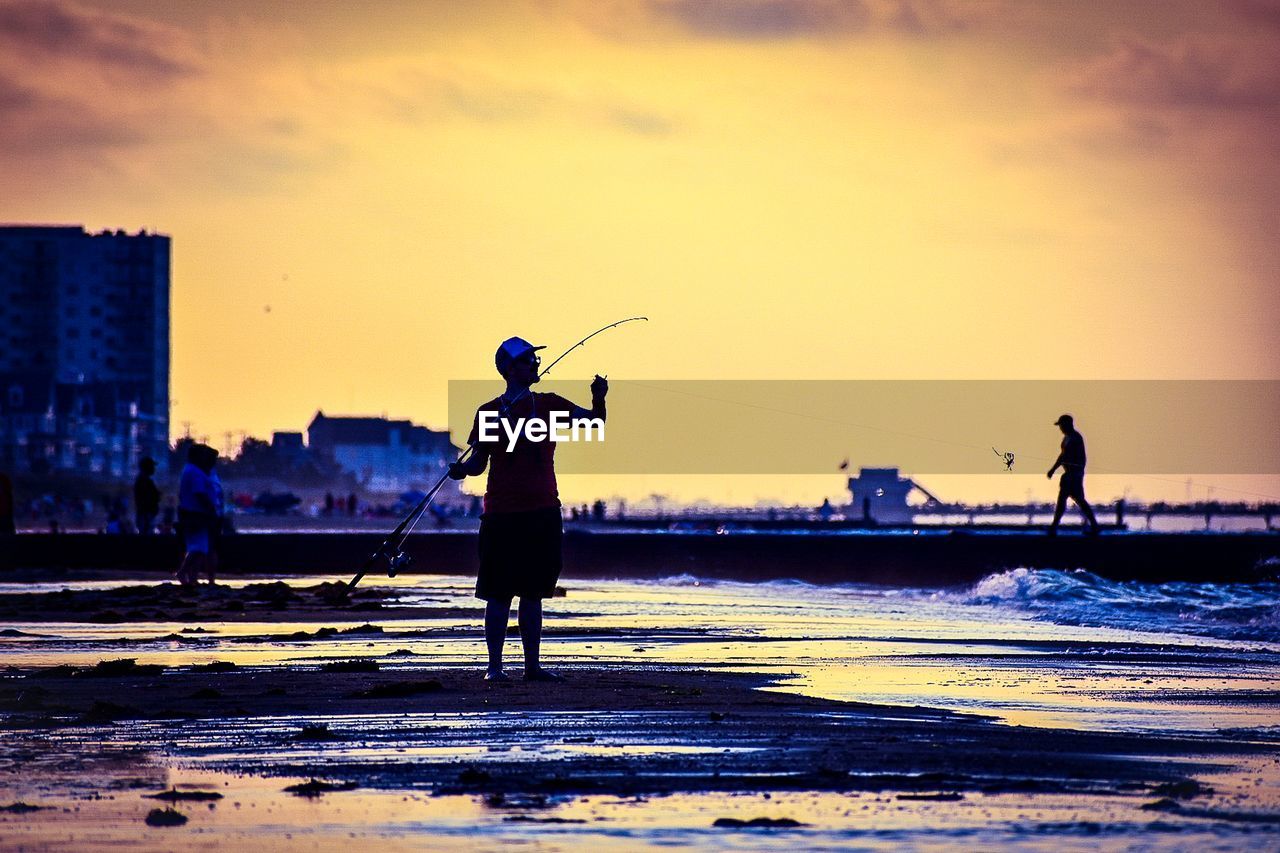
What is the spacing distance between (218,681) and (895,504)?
116886 millimetres

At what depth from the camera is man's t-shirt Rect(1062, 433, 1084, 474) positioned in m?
23.3

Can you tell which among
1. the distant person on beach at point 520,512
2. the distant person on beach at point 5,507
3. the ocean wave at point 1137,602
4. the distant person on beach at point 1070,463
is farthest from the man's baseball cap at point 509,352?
the distant person on beach at point 5,507

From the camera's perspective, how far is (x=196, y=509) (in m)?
20.0

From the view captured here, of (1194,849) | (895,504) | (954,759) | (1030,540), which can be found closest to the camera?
(1194,849)

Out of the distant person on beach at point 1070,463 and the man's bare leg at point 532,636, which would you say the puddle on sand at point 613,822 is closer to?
the man's bare leg at point 532,636

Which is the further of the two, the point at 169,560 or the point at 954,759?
the point at 169,560

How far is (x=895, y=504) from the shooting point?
410ft

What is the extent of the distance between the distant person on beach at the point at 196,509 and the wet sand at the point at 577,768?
404 inches

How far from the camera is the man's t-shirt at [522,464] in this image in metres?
9.77

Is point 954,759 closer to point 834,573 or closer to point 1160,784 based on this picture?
point 1160,784

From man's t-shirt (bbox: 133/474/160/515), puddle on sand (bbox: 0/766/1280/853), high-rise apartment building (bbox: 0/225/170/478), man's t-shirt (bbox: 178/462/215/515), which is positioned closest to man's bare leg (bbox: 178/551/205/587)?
man's t-shirt (bbox: 178/462/215/515)

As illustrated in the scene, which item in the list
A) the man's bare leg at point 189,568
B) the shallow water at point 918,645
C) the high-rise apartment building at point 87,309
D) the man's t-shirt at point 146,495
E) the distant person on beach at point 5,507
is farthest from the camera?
the high-rise apartment building at point 87,309

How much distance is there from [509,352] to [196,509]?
10911 mm

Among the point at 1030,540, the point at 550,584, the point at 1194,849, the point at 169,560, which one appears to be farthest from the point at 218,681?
the point at 169,560
